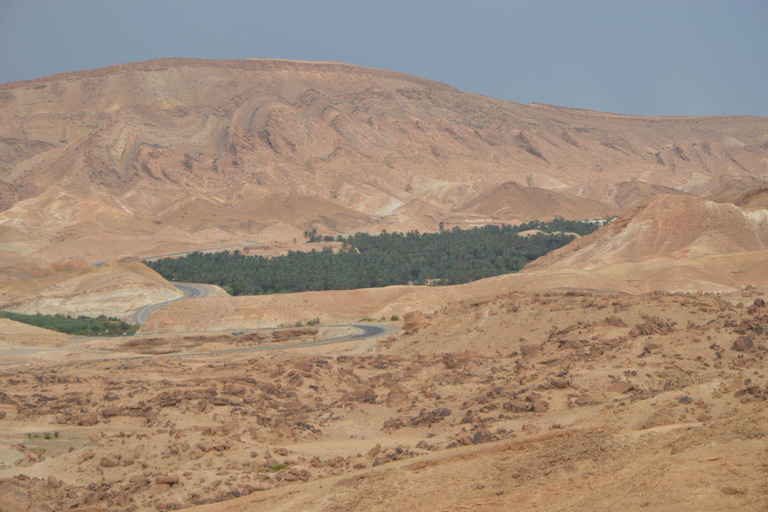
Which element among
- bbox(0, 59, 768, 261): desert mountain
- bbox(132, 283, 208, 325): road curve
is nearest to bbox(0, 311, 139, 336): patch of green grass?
bbox(132, 283, 208, 325): road curve

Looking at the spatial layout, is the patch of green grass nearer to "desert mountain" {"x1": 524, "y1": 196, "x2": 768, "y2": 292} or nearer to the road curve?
the road curve

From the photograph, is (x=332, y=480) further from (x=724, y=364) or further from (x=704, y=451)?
(x=724, y=364)

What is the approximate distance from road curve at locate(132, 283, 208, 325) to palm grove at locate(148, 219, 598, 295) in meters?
2.61

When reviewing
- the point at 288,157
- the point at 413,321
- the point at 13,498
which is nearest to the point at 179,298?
the point at 413,321

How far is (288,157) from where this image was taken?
140m

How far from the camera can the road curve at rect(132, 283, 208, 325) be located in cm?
5134

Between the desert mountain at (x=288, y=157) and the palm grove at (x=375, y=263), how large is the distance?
18078 millimetres

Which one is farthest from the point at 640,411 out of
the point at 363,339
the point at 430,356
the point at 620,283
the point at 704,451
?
the point at 620,283

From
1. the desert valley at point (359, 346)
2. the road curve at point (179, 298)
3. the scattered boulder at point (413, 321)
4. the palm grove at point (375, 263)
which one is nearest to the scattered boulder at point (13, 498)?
the desert valley at point (359, 346)

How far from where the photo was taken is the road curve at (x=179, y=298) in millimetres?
51344

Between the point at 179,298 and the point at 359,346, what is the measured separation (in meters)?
25.8

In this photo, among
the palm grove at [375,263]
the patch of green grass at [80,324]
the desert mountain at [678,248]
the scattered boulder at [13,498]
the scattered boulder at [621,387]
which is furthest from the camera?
the palm grove at [375,263]

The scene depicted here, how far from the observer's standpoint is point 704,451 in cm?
947

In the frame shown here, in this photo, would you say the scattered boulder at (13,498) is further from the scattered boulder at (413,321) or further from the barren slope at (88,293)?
the barren slope at (88,293)
